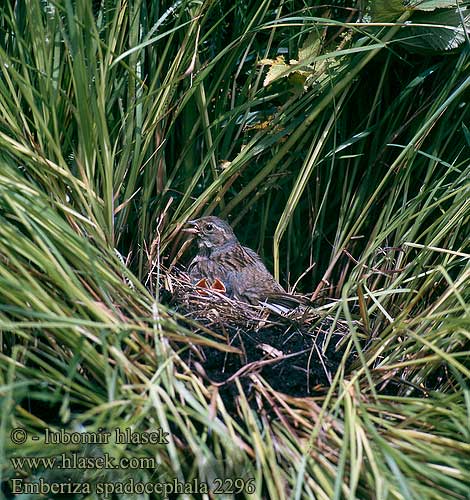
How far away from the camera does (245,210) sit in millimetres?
4254

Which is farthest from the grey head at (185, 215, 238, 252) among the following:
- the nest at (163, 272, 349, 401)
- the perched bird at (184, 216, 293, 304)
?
the nest at (163, 272, 349, 401)

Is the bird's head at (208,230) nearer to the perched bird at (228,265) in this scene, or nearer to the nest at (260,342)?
the perched bird at (228,265)

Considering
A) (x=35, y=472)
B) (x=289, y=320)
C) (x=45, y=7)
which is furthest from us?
(x=289, y=320)

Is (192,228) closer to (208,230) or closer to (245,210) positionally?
(208,230)

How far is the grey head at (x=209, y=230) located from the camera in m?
4.07

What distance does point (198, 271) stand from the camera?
4348 mm

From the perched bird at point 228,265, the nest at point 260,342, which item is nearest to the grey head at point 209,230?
the perched bird at point 228,265

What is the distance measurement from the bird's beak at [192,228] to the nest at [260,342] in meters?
0.22

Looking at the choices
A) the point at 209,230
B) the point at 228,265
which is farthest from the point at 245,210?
the point at 228,265

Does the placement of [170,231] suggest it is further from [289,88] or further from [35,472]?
[35,472]

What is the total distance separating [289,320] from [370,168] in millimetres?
816

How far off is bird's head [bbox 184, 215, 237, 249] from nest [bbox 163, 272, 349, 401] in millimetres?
216

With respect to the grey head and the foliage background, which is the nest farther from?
the grey head

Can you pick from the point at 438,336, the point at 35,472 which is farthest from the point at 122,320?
the point at 438,336
